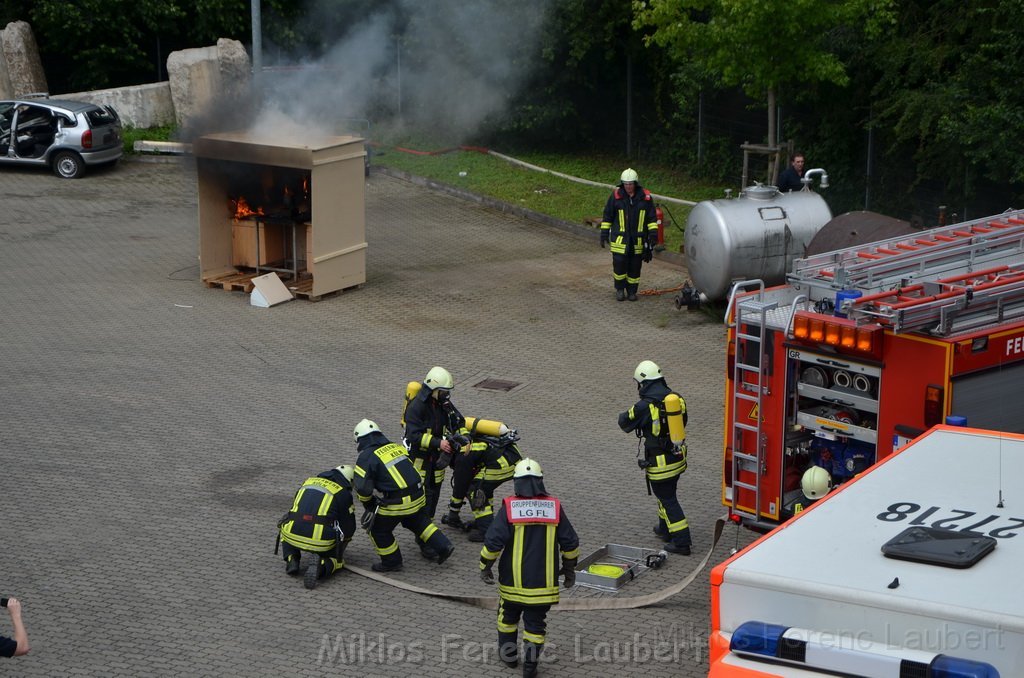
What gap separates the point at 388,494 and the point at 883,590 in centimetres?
495

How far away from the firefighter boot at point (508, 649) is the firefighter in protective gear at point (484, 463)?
6.35 feet

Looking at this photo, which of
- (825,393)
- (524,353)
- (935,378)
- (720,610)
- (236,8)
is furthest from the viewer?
(236,8)

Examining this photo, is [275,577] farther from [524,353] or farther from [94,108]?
[94,108]

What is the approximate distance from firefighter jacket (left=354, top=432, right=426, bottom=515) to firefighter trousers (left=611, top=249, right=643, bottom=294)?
7636mm

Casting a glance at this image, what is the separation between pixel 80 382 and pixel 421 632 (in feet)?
21.6

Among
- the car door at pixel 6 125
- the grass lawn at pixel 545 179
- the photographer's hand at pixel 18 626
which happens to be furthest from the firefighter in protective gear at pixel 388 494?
the car door at pixel 6 125

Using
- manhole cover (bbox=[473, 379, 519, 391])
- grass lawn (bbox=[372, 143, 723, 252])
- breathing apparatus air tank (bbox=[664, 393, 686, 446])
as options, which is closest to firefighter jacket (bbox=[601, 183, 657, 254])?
manhole cover (bbox=[473, 379, 519, 391])

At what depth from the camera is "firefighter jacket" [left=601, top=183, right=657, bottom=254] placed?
16.4m

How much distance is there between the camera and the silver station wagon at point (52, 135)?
75.5ft

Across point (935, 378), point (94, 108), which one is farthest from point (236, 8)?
point (935, 378)

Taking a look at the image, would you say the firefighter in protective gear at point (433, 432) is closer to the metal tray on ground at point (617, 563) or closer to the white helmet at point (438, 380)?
the white helmet at point (438, 380)

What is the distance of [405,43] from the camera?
76.9ft

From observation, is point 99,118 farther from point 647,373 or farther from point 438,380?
point 647,373

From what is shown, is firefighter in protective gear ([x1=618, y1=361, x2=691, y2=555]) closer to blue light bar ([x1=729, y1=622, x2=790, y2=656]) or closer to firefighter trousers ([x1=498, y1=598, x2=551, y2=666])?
firefighter trousers ([x1=498, y1=598, x2=551, y2=666])
